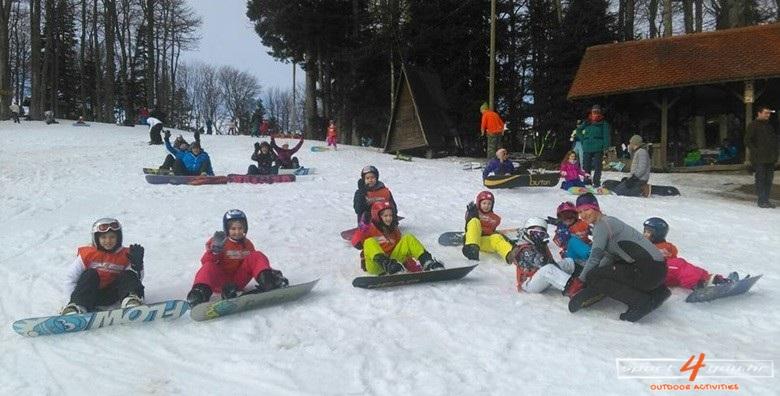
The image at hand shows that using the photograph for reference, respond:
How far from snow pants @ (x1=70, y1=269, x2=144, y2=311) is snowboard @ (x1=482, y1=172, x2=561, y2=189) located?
8831mm

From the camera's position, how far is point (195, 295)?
4.83 meters

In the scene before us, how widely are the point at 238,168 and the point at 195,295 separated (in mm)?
12270

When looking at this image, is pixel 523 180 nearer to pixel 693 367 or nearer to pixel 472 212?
pixel 472 212

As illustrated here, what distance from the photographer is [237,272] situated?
5430 millimetres

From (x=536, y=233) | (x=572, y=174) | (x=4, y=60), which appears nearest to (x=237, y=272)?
(x=536, y=233)

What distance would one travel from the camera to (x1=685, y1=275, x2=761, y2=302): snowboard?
5262mm

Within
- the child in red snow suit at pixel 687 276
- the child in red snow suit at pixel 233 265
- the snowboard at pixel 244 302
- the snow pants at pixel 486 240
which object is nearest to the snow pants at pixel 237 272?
the child in red snow suit at pixel 233 265

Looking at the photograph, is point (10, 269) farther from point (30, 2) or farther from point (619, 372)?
point (30, 2)

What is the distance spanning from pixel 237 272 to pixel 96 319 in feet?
4.30

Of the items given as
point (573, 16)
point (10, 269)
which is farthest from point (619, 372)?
point (573, 16)

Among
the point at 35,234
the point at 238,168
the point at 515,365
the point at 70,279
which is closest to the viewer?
the point at 515,365

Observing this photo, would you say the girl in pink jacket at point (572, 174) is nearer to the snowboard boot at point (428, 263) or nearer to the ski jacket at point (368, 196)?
the ski jacket at point (368, 196)

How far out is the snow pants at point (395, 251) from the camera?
6031mm

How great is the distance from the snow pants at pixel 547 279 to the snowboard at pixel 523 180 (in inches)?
278
